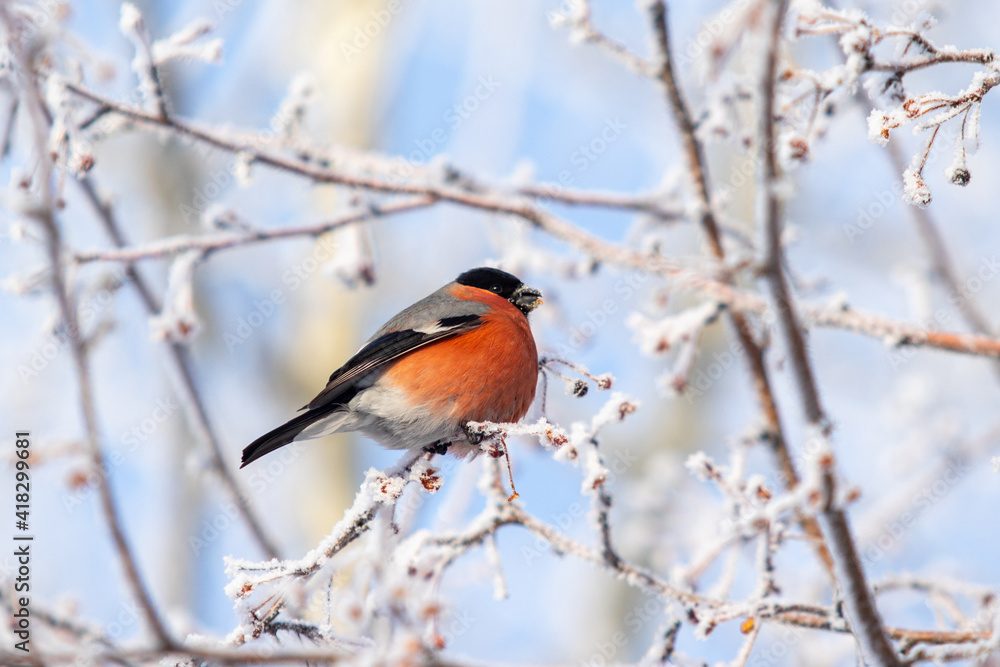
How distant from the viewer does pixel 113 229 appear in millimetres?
2725

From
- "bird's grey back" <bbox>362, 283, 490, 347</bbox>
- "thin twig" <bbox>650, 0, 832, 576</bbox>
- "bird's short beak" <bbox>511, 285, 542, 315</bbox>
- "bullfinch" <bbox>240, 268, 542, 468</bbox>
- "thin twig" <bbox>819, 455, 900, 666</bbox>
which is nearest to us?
"thin twig" <bbox>819, 455, 900, 666</bbox>

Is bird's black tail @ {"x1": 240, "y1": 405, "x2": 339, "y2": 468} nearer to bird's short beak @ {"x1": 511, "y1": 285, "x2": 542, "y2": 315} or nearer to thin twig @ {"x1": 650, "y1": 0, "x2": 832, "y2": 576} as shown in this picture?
bird's short beak @ {"x1": 511, "y1": 285, "x2": 542, "y2": 315}

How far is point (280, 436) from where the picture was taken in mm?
2812

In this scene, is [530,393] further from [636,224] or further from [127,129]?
[127,129]

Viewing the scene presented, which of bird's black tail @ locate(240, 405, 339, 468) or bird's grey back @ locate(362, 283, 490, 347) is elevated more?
bird's grey back @ locate(362, 283, 490, 347)

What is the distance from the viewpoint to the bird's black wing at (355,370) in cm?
279

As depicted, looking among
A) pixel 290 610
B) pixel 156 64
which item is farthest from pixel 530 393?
pixel 156 64

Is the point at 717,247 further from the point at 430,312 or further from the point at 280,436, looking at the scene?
the point at 280,436

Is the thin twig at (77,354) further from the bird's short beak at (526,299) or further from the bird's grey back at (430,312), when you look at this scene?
the bird's short beak at (526,299)

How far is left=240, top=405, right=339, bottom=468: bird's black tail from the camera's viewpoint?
2.68 m

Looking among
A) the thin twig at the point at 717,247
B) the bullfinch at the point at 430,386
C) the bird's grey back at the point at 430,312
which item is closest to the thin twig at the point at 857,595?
the thin twig at the point at 717,247

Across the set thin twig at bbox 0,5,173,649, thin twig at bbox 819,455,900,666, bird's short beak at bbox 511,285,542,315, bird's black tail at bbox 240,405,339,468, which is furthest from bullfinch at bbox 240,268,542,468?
thin twig at bbox 0,5,173,649

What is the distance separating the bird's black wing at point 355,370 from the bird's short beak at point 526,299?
37cm

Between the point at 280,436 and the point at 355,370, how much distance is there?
1.52ft
